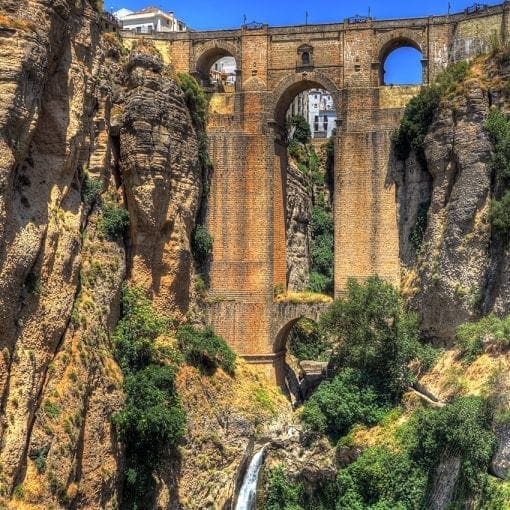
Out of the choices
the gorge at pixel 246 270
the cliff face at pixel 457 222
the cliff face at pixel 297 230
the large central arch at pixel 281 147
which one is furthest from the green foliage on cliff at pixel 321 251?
the cliff face at pixel 457 222

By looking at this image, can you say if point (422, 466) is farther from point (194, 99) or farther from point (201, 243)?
point (194, 99)

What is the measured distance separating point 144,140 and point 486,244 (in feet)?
47.8

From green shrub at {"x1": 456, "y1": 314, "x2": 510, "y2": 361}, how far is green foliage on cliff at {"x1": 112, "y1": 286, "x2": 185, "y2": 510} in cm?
1092

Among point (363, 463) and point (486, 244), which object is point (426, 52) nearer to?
point (486, 244)

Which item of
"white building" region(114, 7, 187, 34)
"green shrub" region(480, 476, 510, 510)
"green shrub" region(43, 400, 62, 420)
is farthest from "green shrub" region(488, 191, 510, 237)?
"white building" region(114, 7, 187, 34)

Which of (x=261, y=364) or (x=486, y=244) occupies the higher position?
(x=486, y=244)

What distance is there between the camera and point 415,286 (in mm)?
33625

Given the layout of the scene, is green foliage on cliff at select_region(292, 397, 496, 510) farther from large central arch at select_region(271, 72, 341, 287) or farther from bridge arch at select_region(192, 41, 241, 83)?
bridge arch at select_region(192, 41, 241, 83)

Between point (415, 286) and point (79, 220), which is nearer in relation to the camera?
point (79, 220)

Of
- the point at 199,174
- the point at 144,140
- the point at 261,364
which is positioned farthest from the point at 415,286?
the point at 144,140

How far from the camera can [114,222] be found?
29984mm

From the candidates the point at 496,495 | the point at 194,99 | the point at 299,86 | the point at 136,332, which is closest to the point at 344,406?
the point at 496,495

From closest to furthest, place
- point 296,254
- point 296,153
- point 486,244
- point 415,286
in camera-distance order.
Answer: point 486,244, point 415,286, point 296,254, point 296,153

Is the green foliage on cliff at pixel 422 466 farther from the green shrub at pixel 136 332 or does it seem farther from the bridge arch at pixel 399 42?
the bridge arch at pixel 399 42
